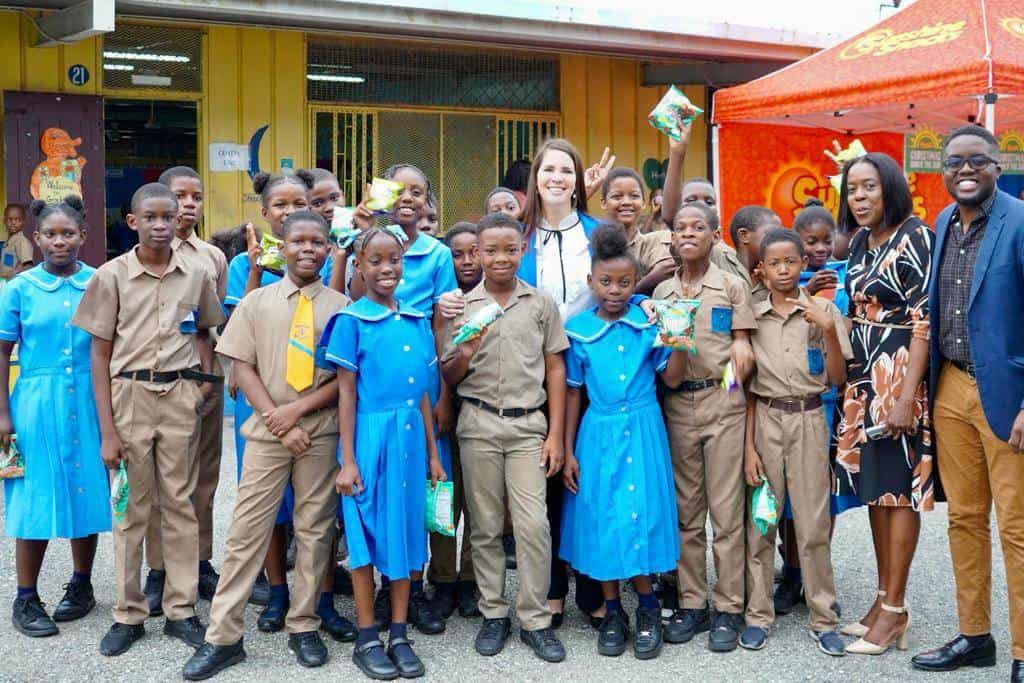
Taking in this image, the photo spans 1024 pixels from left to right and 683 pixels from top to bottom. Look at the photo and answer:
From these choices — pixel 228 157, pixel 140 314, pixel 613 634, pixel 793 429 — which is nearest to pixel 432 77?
pixel 228 157

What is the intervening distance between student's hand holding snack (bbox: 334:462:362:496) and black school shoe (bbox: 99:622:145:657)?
1.07 m

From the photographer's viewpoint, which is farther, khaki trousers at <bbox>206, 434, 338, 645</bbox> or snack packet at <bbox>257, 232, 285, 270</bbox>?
snack packet at <bbox>257, 232, 285, 270</bbox>

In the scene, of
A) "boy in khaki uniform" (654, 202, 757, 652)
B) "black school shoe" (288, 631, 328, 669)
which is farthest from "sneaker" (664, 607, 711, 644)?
"black school shoe" (288, 631, 328, 669)

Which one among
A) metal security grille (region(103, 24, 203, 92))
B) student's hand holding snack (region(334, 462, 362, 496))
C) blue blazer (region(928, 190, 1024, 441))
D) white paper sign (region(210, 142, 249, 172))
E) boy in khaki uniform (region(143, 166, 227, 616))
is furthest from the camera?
white paper sign (region(210, 142, 249, 172))

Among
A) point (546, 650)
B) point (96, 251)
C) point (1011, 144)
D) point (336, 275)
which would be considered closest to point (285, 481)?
point (336, 275)

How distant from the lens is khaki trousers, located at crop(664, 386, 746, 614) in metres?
4.78

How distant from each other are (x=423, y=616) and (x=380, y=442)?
90cm

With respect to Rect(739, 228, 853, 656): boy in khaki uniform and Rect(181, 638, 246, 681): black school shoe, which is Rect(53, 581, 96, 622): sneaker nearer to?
Rect(181, 638, 246, 681): black school shoe

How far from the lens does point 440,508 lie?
4613 millimetres

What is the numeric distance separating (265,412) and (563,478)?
1.26 m

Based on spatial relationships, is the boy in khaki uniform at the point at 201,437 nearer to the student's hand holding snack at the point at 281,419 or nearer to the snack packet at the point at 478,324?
the student's hand holding snack at the point at 281,419

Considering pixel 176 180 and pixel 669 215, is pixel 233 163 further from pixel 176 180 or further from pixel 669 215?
pixel 669 215

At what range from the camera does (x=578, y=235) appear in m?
5.14

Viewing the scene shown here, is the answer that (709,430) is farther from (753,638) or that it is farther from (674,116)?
(674,116)
